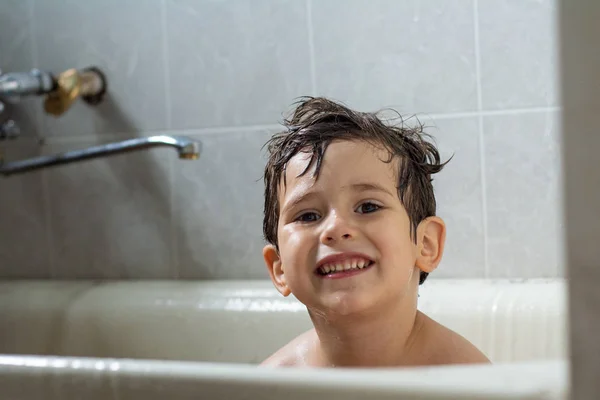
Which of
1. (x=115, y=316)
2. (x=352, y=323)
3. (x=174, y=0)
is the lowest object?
(x=115, y=316)

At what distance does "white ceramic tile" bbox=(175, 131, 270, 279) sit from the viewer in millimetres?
1508

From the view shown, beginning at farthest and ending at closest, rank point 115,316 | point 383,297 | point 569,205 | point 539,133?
point 115,316, point 539,133, point 383,297, point 569,205

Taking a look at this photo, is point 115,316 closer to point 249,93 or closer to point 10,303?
point 10,303

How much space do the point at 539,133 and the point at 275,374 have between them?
0.90 m

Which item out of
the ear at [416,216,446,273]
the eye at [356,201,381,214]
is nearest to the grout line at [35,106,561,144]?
the ear at [416,216,446,273]

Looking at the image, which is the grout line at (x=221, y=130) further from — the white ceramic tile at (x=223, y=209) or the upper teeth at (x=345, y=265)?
the upper teeth at (x=345, y=265)

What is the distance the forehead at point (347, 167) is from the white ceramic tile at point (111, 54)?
2.45ft

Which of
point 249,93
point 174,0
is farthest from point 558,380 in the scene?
point 174,0

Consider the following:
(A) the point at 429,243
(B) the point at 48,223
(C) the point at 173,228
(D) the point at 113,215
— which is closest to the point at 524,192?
(A) the point at 429,243

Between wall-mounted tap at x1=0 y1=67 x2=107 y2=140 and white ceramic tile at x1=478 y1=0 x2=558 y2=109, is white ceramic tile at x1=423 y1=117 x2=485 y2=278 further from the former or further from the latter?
wall-mounted tap at x1=0 y1=67 x2=107 y2=140

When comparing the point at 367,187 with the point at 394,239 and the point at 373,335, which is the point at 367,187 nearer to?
the point at 394,239

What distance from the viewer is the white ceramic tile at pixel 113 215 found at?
1.59 metres

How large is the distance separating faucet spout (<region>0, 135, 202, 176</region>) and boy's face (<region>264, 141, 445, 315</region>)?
0.48 m

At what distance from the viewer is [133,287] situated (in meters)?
1.52
